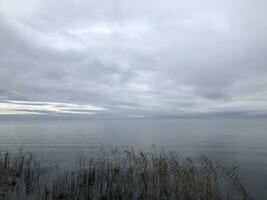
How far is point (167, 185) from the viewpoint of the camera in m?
17.7

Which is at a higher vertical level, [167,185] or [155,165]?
[155,165]

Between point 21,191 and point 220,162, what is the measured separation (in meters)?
26.0

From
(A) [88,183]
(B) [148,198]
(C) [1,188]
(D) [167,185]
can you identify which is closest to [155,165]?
(D) [167,185]

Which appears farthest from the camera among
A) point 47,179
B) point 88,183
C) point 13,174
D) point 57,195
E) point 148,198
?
point 47,179

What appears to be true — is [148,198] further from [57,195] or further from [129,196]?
[57,195]

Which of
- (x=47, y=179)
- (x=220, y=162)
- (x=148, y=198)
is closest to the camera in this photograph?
(x=148, y=198)

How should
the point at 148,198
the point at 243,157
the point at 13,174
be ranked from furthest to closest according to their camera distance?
the point at 243,157 → the point at 13,174 → the point at 148,198

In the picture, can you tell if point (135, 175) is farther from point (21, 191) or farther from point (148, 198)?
point (21, 191)

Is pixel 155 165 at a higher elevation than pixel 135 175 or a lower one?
higher

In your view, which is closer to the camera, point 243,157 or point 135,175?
point 135,175

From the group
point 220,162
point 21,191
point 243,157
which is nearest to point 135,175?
point 21,191

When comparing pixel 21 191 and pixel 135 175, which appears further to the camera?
pixel 135 175

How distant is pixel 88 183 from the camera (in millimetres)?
17484

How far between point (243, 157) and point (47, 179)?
29.4m
